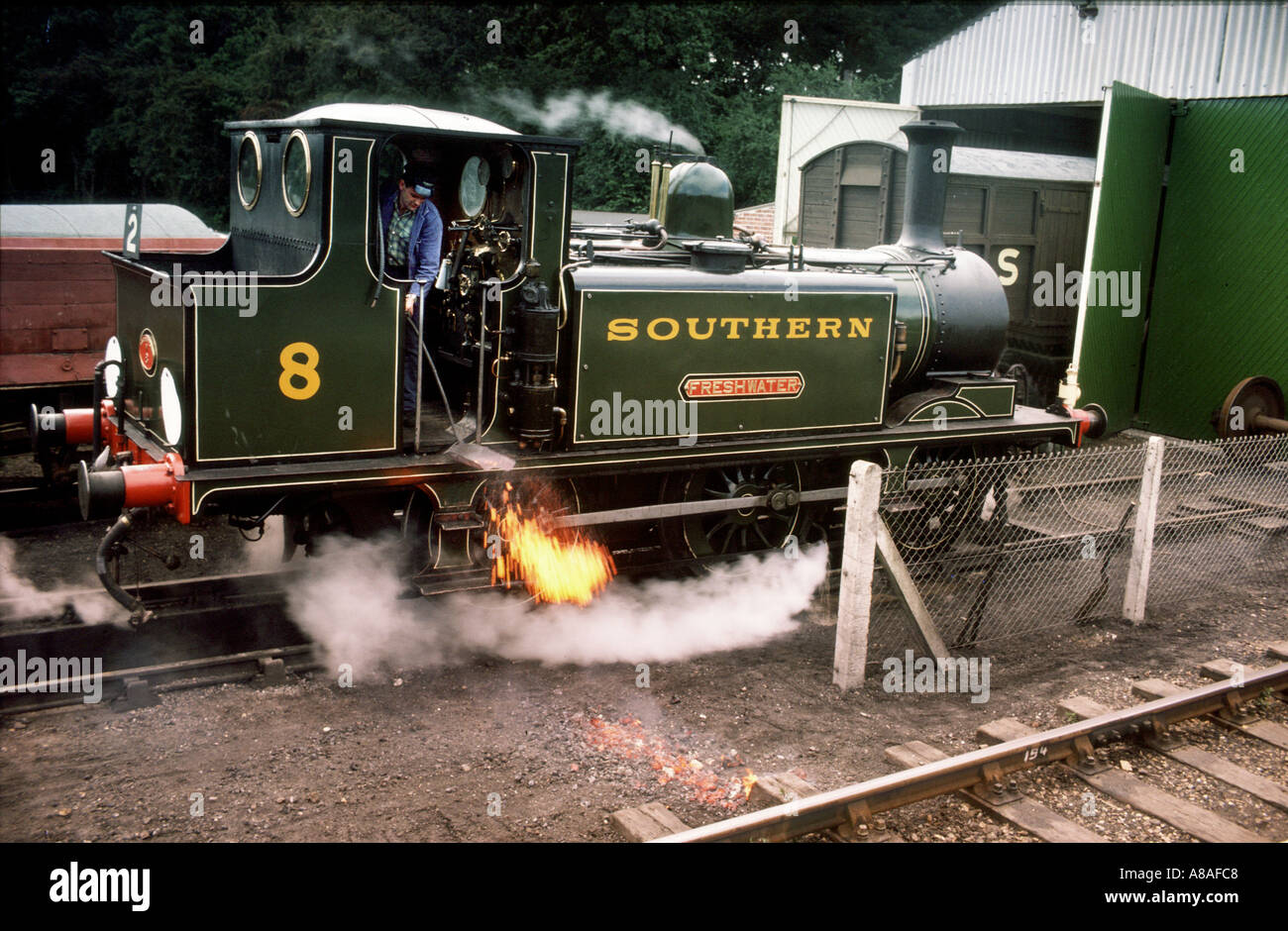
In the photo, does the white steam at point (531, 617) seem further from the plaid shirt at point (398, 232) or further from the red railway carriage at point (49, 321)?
the red railway carriage at point (49, 321)

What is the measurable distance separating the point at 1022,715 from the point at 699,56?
69.9ft

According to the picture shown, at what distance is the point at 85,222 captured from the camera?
10578 millimetres

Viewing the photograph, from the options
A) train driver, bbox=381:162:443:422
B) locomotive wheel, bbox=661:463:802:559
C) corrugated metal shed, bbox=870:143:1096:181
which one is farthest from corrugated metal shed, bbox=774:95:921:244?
train driver, bbox=381:162:443:422

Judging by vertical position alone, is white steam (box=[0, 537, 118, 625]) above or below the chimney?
below

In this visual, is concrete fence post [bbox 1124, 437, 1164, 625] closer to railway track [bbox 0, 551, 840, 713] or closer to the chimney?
the chimney

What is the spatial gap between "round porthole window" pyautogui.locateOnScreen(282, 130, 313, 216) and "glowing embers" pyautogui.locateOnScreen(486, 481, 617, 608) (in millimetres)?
1910

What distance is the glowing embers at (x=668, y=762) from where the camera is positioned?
16.2 ft

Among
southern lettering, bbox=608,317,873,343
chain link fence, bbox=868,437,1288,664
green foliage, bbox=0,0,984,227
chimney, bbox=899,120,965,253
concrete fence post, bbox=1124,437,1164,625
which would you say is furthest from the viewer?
green foliage, bbox=0,0,984,227

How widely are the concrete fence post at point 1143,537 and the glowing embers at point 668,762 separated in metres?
3.65

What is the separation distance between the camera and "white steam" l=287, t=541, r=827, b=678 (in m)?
6.41

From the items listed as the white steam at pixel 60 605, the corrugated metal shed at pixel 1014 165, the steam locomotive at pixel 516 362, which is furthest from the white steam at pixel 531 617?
the corrugated metal shed at pixel 1014 165

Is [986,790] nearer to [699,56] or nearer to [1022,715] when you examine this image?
[1022,715]

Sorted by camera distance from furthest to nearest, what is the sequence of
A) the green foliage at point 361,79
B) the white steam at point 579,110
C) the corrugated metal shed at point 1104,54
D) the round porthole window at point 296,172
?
the green foliage at point 361,79 < the white steam at point 579,110 < the corrugated metal shed at point 1104,54 < the round porthole window at point 296,172

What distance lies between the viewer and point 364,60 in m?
23.3
